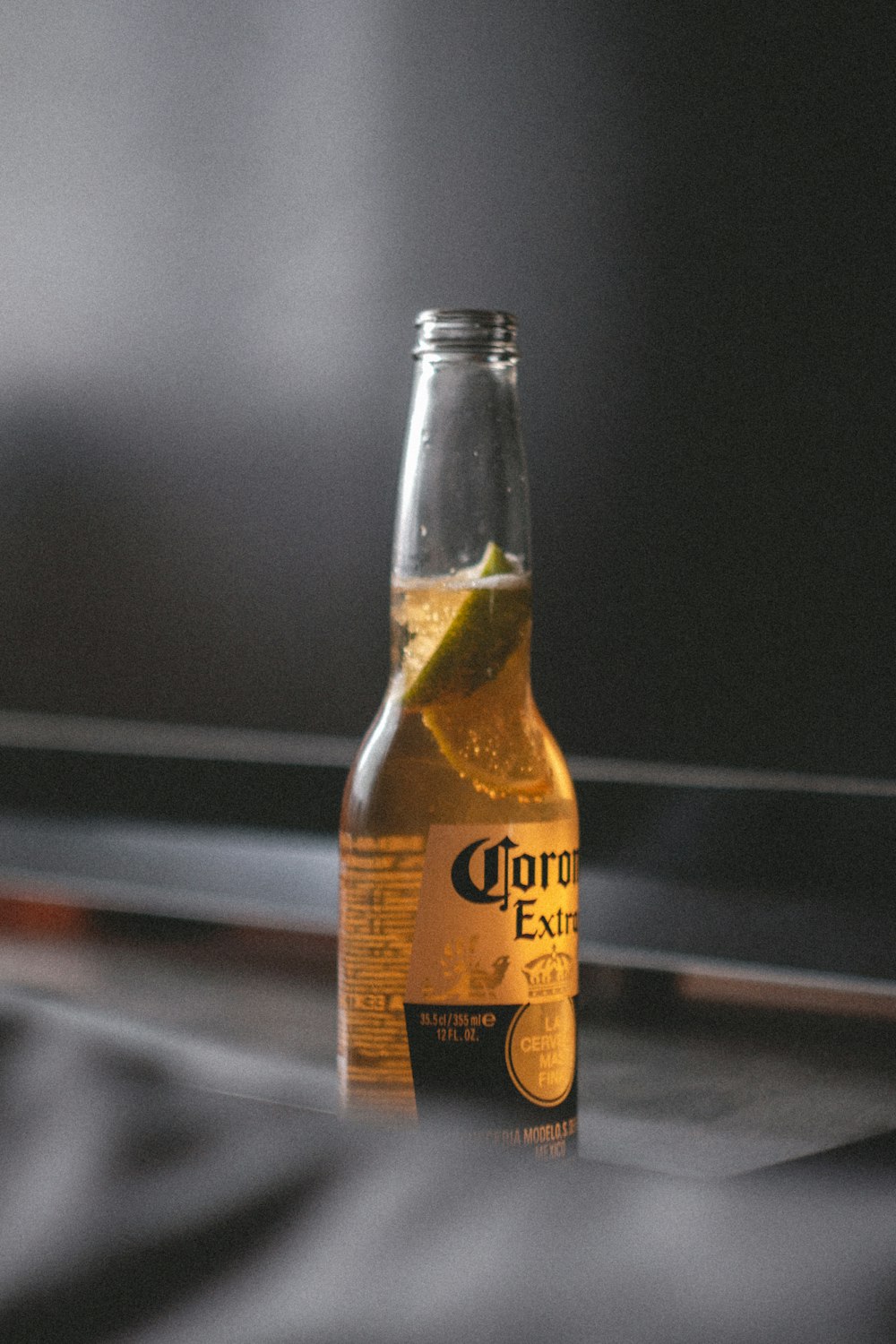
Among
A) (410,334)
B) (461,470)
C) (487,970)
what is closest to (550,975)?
(487,970)

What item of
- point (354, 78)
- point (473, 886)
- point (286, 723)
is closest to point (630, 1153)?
point (473, 886)

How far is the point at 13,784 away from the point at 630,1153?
51 centimetres

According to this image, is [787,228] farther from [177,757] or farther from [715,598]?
[177,757]

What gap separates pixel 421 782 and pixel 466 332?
0.12 m

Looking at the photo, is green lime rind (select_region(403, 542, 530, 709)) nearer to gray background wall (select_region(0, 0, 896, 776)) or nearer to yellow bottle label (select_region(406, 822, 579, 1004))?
yellow bottle label (select_region(406, 822, 579, 1004))

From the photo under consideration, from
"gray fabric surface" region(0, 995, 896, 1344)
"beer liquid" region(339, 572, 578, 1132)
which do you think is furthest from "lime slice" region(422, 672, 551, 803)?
"gray fabric surface" region(0, 995, 896, 1344)

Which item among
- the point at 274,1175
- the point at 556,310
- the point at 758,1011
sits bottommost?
the point at 758,1011

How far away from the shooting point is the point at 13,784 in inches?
32.8

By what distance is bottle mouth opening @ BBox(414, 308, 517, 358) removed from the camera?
421mm

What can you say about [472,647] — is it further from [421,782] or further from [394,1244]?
[394,1244]

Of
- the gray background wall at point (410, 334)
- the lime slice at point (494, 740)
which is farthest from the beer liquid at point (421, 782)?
the gray background wall at point (410, 334)

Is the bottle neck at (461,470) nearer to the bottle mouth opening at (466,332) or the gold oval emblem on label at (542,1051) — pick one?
the bottle mouth opening at (466,332)

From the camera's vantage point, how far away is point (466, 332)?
0.42 metres

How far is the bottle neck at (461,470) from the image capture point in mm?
434
